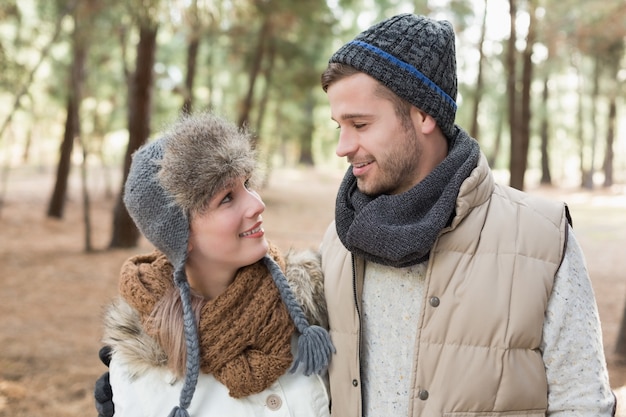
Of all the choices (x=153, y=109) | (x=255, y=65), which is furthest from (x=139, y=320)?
(x=255, y=65)

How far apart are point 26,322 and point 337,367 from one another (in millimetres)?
6300

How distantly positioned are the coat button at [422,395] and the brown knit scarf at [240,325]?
467 mm

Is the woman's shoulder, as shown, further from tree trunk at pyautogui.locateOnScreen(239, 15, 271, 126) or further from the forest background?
tree trunk at pyautogui.locateOnScreen(239, 15, 271, 126)

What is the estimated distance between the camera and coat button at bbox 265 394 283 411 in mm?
2096

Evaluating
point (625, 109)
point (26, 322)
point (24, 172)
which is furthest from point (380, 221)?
point (625, 109)

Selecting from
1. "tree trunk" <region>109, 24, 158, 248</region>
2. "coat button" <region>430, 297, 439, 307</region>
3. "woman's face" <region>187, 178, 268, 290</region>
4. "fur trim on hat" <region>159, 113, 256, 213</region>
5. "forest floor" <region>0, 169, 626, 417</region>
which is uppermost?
"tree trunk" <region>109, 24, 158, 248</region>

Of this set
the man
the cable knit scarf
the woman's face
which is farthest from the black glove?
the cable knit scarf

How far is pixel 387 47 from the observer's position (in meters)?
2.00

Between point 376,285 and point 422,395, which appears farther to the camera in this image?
point 376,285

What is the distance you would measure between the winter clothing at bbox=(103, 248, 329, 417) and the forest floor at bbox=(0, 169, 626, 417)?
49 centimetres

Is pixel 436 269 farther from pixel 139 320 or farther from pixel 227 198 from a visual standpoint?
pixel 139 320

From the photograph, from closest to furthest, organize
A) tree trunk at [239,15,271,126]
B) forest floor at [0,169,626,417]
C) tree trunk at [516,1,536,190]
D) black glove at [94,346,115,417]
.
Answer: black glove at [94,346,115,417]
forest floor at [0,169,626,417]
tree trunk at [516,1,536,190]
tree trunk at [239,15,271,126]

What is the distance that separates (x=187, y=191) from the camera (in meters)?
2.00

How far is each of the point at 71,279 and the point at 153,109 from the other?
6083mm
